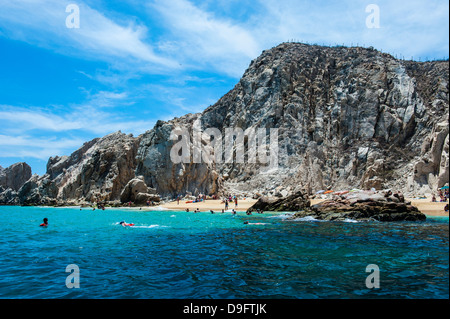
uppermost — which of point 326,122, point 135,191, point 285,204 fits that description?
point 326,122

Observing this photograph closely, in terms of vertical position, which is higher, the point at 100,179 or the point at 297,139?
the point at 297,139

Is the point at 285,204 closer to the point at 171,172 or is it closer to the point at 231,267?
the point at 171,172

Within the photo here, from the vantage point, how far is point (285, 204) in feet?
124

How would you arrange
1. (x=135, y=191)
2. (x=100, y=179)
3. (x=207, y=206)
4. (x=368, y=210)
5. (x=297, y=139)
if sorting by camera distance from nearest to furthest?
(x=368, y=210), (x=207, y=206), (x=135, y=191), (x=100, y=179), (x=297, y=139)

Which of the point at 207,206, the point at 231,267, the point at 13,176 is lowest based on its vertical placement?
the point at 207,206

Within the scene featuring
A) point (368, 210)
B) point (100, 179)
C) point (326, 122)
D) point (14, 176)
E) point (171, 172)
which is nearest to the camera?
point (368, 210)

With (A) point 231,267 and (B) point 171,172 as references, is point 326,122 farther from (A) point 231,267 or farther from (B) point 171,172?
(A) point 231,267

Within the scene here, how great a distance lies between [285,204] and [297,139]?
30.8 metres

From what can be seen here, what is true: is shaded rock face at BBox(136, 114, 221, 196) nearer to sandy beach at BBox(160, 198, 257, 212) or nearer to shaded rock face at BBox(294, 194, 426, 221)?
sandy beach at BBox(160, 198, 257, 212)

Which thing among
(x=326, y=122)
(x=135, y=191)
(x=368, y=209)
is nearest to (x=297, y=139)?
(x=326, y=122)

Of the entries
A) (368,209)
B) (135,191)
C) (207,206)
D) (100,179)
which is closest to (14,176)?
(100,179)

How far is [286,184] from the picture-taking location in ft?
186

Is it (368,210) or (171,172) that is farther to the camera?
(171,172)
